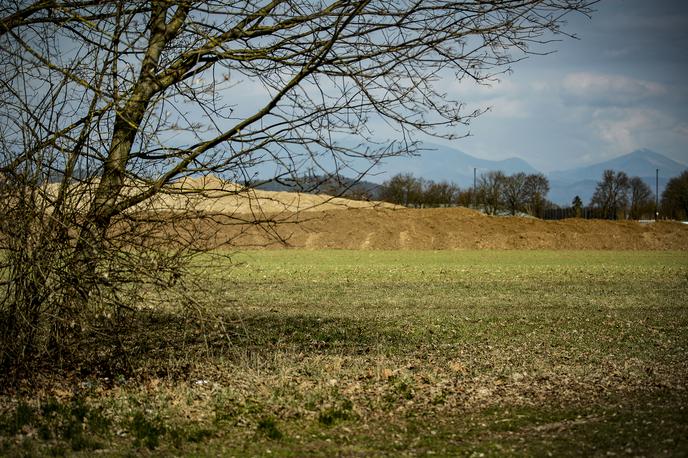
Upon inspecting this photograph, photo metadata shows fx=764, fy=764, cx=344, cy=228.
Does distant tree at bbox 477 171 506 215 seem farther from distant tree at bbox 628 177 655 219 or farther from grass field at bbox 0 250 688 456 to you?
grass field at bbox 0 250 688 456

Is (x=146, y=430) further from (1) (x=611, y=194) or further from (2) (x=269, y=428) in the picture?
(1) (x=611, y=194)

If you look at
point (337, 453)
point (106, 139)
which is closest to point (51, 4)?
point (106, 139)

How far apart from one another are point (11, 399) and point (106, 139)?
328 cm

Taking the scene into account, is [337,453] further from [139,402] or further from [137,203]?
[137,203]

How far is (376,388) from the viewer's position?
9.31 meters

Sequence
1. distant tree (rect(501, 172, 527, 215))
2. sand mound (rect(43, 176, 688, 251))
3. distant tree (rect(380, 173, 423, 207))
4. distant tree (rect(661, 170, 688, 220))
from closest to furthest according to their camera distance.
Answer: sand mound (rect(43, 176, 688, 251)) → distant tree (rect(380, 173, 423, 207)) → distant tree (rect(501, 172, 527, 215)) → distant tree (rect(661, 170, 688, 220))

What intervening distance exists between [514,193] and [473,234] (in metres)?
40.2

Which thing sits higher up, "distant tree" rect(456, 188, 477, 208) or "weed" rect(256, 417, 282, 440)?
"distant tree" rect(456, 188, 477, 208)

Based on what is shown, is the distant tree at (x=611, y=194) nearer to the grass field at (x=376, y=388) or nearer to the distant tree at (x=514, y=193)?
the distant tree at (x=514, y=193)

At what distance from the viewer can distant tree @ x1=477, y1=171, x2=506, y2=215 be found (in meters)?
87.9

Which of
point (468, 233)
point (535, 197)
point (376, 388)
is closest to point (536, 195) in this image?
point (535, 197)

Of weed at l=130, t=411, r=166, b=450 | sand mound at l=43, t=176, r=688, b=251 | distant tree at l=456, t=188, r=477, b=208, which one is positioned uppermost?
distant tree at l=456, t=188, r=477, b=208

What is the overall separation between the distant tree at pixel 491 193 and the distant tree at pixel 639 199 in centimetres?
1992

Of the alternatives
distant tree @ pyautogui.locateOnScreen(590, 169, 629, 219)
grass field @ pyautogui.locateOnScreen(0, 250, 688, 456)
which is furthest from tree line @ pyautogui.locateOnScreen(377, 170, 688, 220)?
grass field @ pyautogui.locateOnScreen(0, 250, 688, 456)
